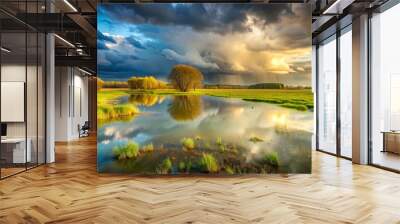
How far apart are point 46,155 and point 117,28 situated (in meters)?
3.50

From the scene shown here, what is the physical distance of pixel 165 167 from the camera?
6391 millimetres

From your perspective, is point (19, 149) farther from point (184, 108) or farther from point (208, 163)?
point (208, 163)

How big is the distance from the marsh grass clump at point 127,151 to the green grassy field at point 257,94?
88 cm

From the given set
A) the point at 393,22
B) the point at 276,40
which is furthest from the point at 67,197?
the point at 393,22

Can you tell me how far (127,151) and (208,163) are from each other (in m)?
1.44

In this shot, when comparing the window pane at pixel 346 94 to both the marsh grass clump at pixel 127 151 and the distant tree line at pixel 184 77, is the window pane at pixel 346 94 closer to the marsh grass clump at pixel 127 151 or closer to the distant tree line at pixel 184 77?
the distant tree line at pixel 184 77

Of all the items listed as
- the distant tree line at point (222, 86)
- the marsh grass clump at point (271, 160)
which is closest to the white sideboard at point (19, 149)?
the distant tree line at point (222, 86)

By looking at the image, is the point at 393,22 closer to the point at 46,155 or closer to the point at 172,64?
the point at 172,64

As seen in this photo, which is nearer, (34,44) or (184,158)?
(184,158)

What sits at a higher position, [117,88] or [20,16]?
[20,16]

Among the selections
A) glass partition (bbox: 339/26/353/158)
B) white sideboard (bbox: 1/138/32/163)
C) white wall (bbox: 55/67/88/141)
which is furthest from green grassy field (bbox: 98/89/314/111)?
white wall (bbox: 55/67/88/141)

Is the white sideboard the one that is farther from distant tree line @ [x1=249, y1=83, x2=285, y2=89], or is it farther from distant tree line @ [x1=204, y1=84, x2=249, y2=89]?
distant tree line @ [x1=249, y1=83, x2=285, y2=89]

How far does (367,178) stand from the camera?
20.2 ft

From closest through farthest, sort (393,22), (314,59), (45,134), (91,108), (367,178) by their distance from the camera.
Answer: (367,178) → (393,22) → (45,134) → (314,59) → (91,108)
